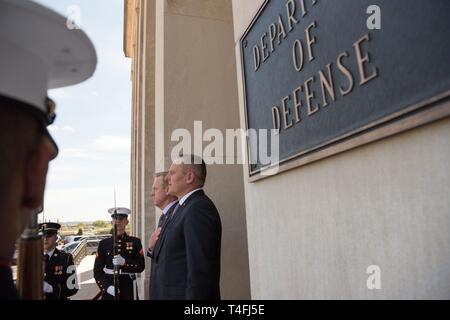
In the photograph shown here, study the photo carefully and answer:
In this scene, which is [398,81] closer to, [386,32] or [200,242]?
[386,32]

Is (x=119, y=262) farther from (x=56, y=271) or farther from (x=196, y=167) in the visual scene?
(x=196, y=167)

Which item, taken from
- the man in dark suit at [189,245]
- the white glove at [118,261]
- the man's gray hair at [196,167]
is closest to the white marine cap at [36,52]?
the man in dark suit at [189,245]

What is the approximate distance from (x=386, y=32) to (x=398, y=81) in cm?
20

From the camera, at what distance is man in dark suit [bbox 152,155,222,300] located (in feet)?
7.99

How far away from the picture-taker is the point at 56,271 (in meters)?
4.95

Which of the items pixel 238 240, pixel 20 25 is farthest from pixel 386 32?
pixel 238 240

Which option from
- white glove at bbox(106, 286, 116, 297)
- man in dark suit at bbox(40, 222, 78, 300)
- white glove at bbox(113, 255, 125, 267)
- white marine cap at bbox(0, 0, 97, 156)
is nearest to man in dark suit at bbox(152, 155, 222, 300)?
white marine cap at bbox(0, 0, 97, 156)

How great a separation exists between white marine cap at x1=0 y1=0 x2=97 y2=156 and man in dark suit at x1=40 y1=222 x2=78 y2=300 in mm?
4669

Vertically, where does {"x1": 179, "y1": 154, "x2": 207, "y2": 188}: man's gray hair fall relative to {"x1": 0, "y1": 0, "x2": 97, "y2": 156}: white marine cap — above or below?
above

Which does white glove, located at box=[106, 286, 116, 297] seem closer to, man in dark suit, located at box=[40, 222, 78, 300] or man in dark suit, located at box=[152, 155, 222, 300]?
man in dark suit, located at box=[40, 222, 78, 300]

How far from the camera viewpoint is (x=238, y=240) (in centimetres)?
395

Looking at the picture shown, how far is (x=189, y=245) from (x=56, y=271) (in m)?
3.34

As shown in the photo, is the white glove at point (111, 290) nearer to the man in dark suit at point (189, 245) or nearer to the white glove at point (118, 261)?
the white glove at point (118, 261)

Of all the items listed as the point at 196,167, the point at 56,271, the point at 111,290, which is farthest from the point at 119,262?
the point at 196,167
